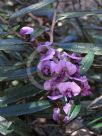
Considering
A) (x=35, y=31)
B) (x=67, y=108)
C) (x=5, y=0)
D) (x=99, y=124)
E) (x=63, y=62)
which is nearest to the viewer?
(x=63, y=62)

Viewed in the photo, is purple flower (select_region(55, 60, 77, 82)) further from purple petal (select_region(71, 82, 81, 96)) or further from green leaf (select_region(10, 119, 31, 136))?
green leaf (select_region(10, 119, 31, 136))

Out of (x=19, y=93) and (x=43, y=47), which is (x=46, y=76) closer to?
(x=43, y=47)

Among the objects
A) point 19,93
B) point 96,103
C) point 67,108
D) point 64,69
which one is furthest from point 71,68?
point 96,103

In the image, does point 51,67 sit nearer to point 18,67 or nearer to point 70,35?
point 18,67

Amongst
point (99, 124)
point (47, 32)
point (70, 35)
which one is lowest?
point (99, 124)

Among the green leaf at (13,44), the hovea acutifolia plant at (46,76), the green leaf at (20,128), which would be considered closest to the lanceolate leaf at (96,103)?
the hovea acutifolia plant at (46,76)

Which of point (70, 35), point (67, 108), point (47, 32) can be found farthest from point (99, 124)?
point (70, 35)
